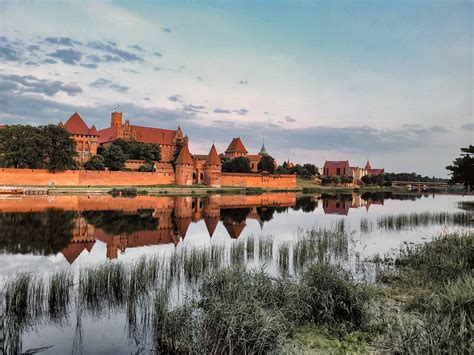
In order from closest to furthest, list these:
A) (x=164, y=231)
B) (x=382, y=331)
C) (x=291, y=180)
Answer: (x=382, y=331) → (x=164, y=231) → (x=291, y=180)

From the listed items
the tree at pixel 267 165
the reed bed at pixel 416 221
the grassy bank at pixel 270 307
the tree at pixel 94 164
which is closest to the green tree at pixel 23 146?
the tree at pixel 94 164

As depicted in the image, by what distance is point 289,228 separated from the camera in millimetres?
18500

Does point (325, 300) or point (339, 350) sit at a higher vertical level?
point (325, 300)

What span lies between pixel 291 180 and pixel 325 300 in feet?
227

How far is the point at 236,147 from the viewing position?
285ft

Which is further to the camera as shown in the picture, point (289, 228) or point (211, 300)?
point (289, 228)

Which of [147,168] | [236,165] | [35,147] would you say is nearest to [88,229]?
[35,147]

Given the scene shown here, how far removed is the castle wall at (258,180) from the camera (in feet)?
210

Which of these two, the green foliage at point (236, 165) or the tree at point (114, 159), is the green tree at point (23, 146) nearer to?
the tree at point (114, 159)

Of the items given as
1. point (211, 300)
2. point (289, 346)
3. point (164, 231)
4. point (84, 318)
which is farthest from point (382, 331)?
point (164, 231)

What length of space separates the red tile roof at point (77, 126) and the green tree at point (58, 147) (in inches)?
495

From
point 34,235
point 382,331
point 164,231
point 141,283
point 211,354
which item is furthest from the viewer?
point 164,231

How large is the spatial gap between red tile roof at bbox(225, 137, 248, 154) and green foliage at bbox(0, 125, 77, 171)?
4550 centimetres

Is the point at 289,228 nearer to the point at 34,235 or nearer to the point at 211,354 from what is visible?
the point at 34,235
